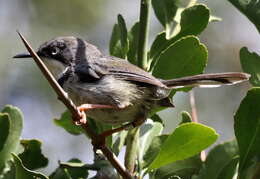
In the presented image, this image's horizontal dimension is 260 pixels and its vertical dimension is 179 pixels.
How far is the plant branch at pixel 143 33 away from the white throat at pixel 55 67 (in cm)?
102

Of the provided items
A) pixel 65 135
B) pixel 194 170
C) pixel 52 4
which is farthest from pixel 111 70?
pixel 52 4

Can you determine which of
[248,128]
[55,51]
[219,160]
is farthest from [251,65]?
[55,51]

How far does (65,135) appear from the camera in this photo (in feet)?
22.3

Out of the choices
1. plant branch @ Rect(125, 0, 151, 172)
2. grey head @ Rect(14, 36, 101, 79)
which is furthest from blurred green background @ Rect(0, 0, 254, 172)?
plant branch @ Rect(125, 0, 151, 172)

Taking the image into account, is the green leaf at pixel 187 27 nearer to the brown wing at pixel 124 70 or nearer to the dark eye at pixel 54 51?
the brown wing at pixel 124 70

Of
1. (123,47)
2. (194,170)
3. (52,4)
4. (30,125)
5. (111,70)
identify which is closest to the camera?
(194,170)

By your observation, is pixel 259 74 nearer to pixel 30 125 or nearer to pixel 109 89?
pixel 109 89

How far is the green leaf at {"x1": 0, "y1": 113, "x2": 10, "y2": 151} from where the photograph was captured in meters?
2.82

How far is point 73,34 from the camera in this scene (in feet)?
22.9

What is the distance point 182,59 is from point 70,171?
0.87m

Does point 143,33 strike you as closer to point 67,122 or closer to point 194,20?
point 194,20

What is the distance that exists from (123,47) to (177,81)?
0.42m

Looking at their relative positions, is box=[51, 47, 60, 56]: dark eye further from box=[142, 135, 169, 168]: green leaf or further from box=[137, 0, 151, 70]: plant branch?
box=[142, 135, 169, 168]: green leaf

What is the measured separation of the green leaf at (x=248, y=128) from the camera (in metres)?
2.51
